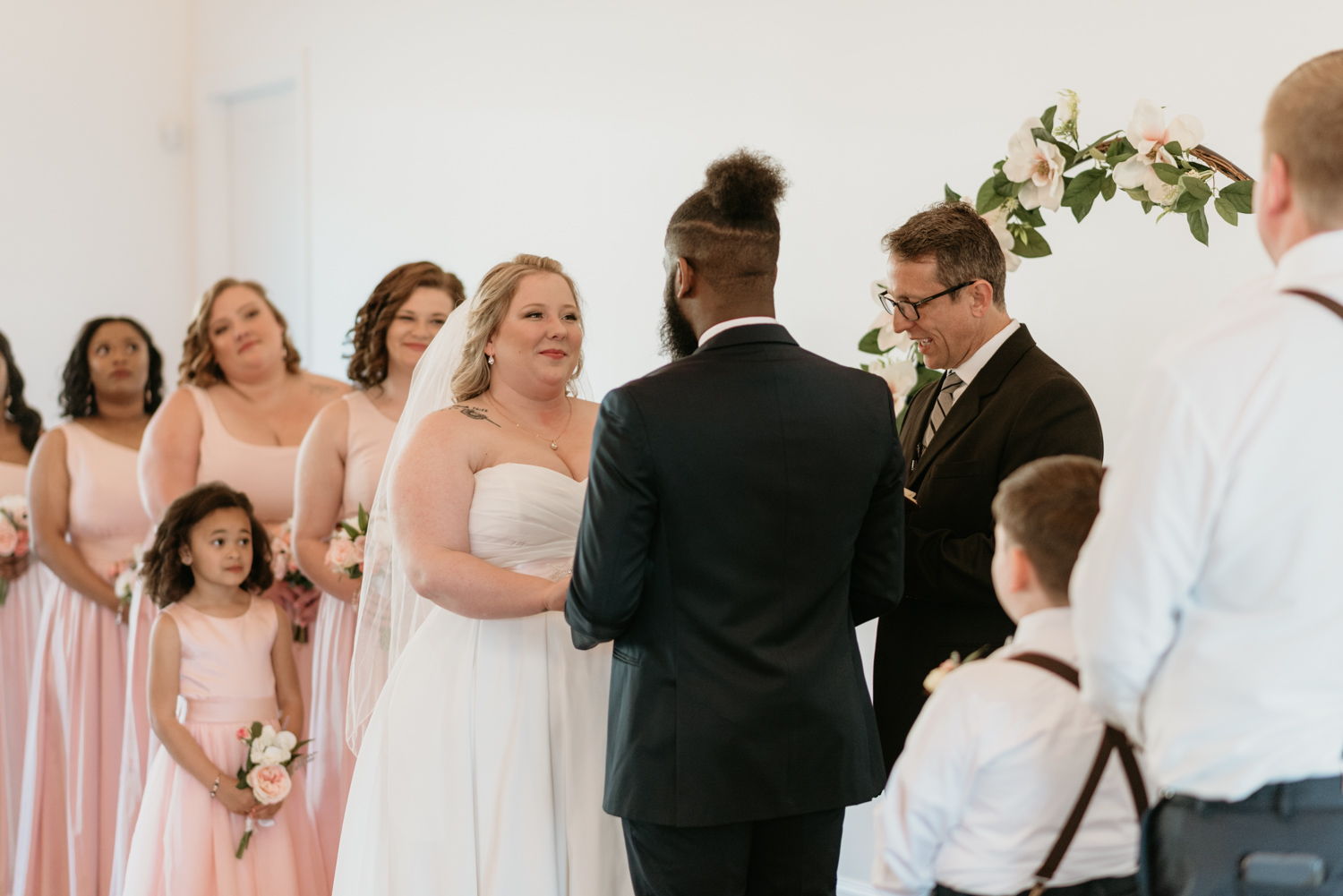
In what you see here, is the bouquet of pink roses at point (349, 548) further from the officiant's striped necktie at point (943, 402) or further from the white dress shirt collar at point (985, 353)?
the white dress shirt collar at point (985, 353)

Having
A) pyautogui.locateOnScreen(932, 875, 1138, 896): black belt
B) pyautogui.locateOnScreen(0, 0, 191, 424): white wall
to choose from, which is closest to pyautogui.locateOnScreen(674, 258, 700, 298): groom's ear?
pyautogui.locateOnScreen(932, 875, 1138, 896): black belt

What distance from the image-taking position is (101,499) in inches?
155

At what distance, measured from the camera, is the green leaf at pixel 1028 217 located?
2738 mm

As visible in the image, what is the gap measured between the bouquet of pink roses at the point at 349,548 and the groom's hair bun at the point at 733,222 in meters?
1.58

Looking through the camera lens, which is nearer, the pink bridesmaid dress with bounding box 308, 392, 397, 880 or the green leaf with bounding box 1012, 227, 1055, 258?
the green leaf with bounding box 1012, 227, 1055, 258

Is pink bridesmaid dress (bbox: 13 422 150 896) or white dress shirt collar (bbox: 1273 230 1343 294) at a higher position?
white dress shirt collar (bbox: 1273 230 1343 294)

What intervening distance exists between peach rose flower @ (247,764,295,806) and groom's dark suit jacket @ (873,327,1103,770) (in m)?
1.52

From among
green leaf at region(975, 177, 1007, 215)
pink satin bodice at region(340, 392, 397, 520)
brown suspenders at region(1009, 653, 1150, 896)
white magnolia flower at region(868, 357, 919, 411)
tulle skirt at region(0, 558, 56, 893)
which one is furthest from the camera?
tulle skirt at region(0, 558, 56, 893)

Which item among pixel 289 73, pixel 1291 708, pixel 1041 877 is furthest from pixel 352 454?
pixel 289 73

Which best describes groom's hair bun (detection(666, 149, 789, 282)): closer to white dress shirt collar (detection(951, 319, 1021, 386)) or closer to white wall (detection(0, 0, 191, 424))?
white dress shirt collar (detection(951, 319, 1021, 386))

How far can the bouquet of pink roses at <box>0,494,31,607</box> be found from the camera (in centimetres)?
392

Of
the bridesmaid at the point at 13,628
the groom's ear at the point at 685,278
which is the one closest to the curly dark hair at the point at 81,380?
→ the bridesmaid at the point at 13,628

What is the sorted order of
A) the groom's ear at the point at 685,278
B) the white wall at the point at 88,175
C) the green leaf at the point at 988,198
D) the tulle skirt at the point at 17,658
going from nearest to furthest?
the groom's ear at the point at 685,278 < the green leaf at the point at 988,198 < the tulle skirt at the point at 17,658 < the white wall at the point at 88,175

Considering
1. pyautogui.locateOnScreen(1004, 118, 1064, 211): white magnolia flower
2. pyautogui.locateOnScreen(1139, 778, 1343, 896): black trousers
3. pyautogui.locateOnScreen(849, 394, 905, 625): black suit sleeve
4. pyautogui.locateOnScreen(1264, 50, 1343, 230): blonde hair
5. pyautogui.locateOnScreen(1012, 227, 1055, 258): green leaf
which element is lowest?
pyautogui.locateOnScreen(1139, 778, 1343, 896): black trousers
